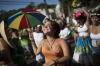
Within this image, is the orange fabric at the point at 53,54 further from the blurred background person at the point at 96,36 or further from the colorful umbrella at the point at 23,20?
the blurred background person at the point at 96,36

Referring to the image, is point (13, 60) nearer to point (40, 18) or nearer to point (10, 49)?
point (10, 49)

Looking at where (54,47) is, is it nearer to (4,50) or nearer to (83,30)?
(4,50)

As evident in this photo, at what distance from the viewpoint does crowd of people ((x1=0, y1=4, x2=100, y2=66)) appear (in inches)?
184

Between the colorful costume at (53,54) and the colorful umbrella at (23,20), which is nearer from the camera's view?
the colorful costume at (53,54)

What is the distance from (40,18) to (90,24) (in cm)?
131

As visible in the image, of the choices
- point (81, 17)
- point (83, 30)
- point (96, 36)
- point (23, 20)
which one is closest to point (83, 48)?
point (83, 30)

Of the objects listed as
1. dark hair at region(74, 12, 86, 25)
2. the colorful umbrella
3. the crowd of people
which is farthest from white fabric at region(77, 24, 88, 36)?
the colorful umbrella

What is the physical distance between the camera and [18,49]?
5582 mm

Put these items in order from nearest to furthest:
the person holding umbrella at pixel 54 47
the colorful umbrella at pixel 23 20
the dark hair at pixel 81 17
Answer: the person holding umbrella at pixel 54 47 → the colorful umbrella at pixel 23 20 → the dark hair at pixel 81 17

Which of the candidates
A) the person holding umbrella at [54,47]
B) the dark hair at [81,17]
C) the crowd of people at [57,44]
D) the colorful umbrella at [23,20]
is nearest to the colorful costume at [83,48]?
the crowd of people at [57,44]

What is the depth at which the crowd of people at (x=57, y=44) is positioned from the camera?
468 centimetres

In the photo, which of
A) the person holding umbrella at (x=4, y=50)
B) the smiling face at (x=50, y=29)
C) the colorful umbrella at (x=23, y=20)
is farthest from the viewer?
the colorful umbrella at (x=23, y=20)

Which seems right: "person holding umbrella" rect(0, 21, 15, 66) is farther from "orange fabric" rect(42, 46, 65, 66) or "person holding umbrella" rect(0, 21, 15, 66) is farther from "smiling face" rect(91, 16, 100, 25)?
"smiling face" rect(91, 16, 100, 25)

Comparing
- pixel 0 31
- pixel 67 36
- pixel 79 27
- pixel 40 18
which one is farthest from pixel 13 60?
pixel 67 36
